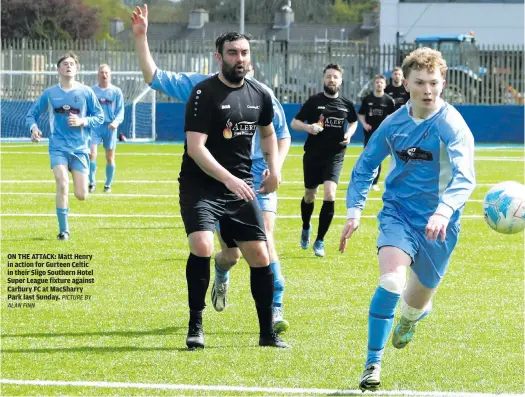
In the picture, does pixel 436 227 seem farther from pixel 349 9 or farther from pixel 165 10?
pixel 349 9

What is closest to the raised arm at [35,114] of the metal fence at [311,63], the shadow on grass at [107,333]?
the shadow on grass at [107,333]

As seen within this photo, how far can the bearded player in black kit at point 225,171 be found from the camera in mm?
7586

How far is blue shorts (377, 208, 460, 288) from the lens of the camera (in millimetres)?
6832

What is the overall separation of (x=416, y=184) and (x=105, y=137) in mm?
14810

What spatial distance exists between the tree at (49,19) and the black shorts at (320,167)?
163 ft

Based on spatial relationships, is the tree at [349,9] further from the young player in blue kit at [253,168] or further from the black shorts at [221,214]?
the black shorts at [221,214]

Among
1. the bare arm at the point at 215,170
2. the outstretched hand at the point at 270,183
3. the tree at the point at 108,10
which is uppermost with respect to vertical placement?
the tree at the point at 108,10

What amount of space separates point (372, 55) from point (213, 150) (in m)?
32.4

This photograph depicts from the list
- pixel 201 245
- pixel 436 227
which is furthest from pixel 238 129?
pixel 436 227

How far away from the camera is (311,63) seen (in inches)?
1548

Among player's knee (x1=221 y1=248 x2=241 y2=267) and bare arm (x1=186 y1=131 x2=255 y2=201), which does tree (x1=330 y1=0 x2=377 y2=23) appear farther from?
bare arm (x1=186 y1=131 x2=255 y2=201)

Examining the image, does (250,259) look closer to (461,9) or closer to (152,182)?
(152,182)

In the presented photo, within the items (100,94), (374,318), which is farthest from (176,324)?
(100,94)

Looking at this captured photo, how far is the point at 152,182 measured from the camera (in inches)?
887
